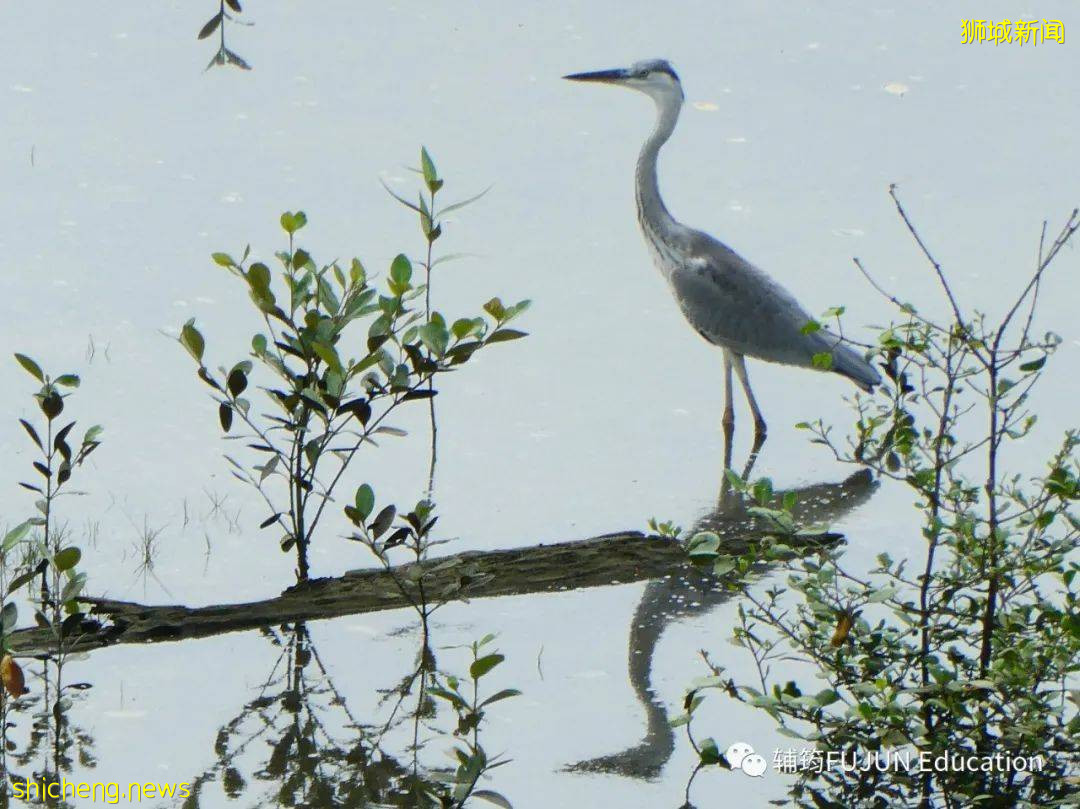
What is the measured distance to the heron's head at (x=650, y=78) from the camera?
9273 mm

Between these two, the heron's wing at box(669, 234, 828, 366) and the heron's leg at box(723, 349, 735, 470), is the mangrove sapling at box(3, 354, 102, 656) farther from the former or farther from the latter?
the heron's wing at box(669, 234, 828, 366)

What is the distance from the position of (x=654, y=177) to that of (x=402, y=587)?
13.8 feet

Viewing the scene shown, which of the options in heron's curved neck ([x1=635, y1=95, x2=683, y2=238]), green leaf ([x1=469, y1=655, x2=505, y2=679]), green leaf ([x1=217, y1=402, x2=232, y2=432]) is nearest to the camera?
green leaf ([x1=469, y1=655, x2=505, y2=679])

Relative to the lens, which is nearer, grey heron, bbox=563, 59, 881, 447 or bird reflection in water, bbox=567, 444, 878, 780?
bird reflection in water, bbox=567, 444, 878, 780

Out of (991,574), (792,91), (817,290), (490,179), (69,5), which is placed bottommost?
(991,574)

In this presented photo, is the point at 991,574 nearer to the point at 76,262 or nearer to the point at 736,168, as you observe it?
the point at 76,262

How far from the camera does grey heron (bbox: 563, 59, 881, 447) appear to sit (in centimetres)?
803

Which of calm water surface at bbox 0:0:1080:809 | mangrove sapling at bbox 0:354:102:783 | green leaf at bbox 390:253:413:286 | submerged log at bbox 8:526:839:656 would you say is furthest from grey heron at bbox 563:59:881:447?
mangrove sapling at bbox 0:354:102:783

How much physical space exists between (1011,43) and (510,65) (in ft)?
13.0

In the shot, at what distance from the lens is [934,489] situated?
14.6 ft

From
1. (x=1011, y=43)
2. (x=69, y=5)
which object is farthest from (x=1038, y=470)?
(x=69, y=5)

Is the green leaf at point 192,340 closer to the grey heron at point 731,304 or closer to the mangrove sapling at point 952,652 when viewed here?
the mangrove sapling at point 952,652

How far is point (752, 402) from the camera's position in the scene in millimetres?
7906

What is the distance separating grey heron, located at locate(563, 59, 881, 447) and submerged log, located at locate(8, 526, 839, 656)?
5.44 feet
